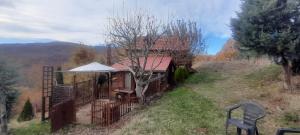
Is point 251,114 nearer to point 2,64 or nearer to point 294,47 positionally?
point 294,47

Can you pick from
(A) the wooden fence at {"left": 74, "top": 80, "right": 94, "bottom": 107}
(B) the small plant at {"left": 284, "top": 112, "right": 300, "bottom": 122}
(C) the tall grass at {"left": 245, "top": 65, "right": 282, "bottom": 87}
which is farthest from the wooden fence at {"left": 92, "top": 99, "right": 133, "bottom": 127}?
(C) the tall grass at {"left": 245, "top": 65, "right": 282, "bottom": 87}

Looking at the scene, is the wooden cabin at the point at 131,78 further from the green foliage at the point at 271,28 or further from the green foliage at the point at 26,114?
the green foliage at the point at 271,28

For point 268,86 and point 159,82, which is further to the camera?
point 159,82

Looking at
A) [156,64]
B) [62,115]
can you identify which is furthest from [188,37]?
[62,115]

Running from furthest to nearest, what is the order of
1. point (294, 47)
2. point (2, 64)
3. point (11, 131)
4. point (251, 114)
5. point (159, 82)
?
point (159, 82) → point (2, 64) → point (11, 131) → point (294, 47) → point (251, 114)

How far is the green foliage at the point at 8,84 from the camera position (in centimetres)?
1441

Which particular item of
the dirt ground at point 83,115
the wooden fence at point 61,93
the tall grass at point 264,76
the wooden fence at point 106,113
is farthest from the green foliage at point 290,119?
the wooden fence at point 61,93

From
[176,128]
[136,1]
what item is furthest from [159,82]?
[176,128]

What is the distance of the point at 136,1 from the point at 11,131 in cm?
858

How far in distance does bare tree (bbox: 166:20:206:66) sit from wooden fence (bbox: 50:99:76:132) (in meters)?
10.2

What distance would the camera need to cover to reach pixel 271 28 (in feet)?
40.7

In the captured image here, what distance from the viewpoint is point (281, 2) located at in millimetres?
12297

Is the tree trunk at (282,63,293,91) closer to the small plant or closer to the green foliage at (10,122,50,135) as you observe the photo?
the small plant

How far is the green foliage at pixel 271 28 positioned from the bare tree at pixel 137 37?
175 inches
